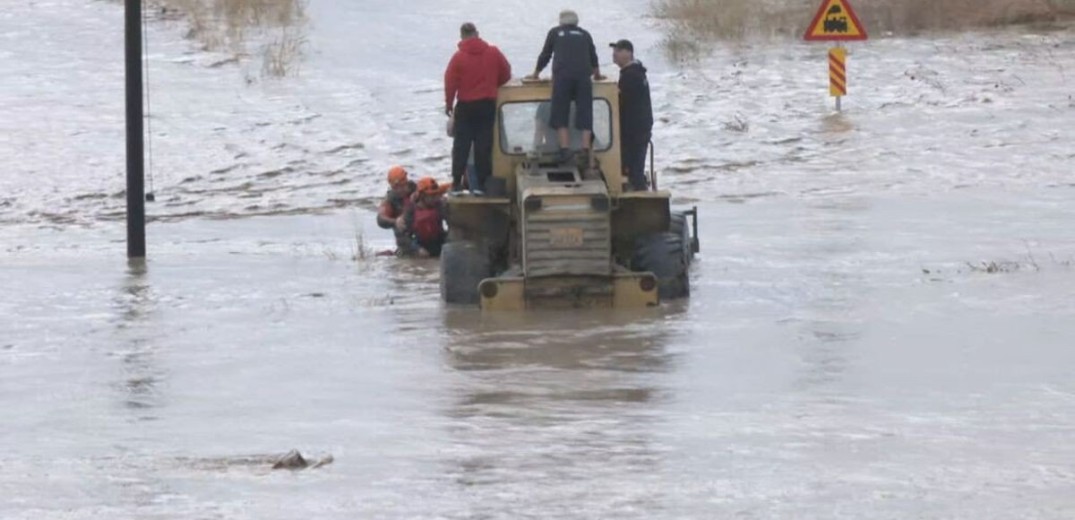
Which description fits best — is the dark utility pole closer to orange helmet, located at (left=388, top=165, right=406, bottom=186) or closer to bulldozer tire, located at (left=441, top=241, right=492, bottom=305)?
orange helmet, located at (left=388, top=165, right=406, bottom=186)

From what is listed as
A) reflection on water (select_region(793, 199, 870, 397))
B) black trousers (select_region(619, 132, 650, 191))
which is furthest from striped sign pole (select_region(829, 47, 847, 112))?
black trousers (select_region(619, 132, 650, 191))

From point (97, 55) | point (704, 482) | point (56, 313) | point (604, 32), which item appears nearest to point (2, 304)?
point (56, 313)

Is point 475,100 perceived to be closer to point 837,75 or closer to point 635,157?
point 635,157

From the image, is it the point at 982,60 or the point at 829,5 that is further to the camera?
the point at 982,60

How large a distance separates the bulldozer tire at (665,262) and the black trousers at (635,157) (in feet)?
3.00

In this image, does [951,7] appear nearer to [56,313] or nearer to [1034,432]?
[56,313]

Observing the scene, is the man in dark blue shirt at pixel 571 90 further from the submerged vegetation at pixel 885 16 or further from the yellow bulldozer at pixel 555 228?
the submerged vegetation at pixel 885 16

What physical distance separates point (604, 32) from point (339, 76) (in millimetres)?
6164

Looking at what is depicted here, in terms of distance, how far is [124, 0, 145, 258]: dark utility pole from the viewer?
18.8m

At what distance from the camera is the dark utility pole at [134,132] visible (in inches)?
742

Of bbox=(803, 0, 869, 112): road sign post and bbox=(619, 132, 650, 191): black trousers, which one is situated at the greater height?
bbox=(803, 0, 869, 112): road sign post

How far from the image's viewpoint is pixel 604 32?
1535 inches

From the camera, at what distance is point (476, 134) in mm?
17016

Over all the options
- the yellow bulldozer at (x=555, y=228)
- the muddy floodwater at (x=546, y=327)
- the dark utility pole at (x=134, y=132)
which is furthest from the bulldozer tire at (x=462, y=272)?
the dark utility pole at (x=134, y=132)
